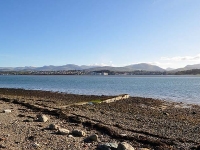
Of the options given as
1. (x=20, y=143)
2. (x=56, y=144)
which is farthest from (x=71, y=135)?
(x=20, y=143)

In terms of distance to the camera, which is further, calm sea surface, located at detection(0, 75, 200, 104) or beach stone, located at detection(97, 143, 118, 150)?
calm sea surface, located at detection(0, 75, 200, 104)

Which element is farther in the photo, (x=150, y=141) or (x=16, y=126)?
(x=16, y=126)

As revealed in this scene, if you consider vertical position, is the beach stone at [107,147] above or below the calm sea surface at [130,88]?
above

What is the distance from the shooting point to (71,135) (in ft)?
44.4

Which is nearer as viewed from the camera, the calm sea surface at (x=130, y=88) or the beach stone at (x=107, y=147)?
the beach stone at (x=107, y=147)

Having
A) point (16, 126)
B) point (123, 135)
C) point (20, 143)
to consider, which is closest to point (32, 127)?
point (16, 126)

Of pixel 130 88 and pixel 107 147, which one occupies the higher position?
pixel 107 147

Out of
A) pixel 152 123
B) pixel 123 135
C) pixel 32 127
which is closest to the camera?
pixel 123 135

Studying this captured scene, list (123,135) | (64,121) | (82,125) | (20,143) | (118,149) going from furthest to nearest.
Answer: (64,121)
(82,125)
(123,135)
(20,143)
(118,149)

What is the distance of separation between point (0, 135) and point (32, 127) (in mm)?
2404

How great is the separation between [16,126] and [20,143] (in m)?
3.78

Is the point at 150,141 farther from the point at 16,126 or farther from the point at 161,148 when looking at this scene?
the point at 16,126

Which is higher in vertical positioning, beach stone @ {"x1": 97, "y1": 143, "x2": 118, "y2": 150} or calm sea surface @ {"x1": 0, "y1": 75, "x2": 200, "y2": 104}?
beach stone @ {"x1": 97, "y1": 143, "x2": 118, "y2": 150}

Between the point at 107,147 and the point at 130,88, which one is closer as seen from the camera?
the point at 107,147
